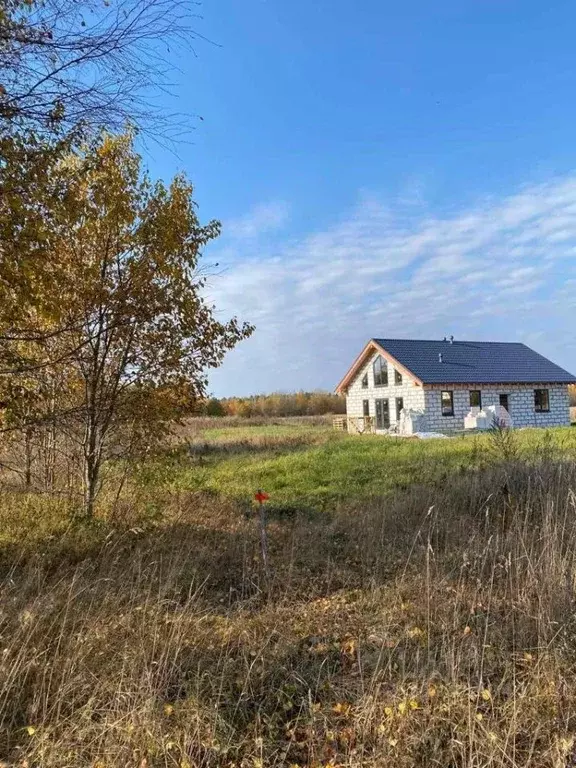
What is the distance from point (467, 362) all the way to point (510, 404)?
3148 millimetres

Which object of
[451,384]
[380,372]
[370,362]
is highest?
[370,362]

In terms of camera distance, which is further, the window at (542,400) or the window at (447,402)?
the window at (542,400)

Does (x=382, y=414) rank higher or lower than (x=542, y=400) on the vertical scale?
lower

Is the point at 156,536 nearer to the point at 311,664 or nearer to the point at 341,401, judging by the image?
the point at 311,664

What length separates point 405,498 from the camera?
7496 mm

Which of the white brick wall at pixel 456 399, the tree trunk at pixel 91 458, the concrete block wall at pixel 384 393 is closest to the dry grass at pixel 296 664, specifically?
the tree trunk at pixel 91 458

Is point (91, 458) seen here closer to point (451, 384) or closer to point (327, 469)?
point (327, 469)

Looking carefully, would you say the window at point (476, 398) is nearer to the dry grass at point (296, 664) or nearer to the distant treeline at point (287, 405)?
the dry grass at point (296, 664)

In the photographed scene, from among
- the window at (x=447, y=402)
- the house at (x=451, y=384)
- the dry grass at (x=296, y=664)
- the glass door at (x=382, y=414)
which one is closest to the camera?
the dry grass at (x=296, y=664)

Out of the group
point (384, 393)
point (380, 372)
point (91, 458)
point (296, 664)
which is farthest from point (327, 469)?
point (380, 372)

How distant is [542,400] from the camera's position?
28672mm

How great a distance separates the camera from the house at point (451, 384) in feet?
84.8

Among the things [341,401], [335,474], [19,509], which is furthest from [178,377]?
[341,401]

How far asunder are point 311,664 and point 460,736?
3.32 ft
